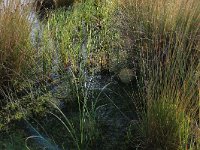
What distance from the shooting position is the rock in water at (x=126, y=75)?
12.0 feet

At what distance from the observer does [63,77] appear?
3.72m

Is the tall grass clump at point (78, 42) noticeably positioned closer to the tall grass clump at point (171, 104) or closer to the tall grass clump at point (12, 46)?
the tall grass clump at point (12, 46)

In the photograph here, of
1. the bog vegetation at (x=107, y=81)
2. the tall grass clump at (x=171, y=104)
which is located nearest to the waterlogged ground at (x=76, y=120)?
the bog vegetation at (x=107, y=81)

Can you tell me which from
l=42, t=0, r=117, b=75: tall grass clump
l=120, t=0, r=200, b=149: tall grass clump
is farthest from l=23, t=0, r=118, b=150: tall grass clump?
l=120, t=0, r=200, b=149: tall grass clump

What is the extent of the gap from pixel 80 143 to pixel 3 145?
583 mm

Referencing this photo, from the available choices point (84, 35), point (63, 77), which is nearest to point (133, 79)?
point (63, 77)

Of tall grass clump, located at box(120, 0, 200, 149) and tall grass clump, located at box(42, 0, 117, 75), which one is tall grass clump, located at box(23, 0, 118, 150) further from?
tall grass clump, located at box(120, 0, 200, 149)

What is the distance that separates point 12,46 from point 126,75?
3.61ft

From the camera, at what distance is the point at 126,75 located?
370 cm

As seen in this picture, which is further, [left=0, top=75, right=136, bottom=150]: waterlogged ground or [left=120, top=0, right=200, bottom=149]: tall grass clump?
[left=0, top=75, right=136, bottom=150]: waterlogged ground

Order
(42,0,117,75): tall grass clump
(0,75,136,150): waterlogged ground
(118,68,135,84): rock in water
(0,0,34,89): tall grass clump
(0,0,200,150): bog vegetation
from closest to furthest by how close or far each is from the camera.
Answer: (0,0,200,150): bog vegetation
(0,75,136,150): waterlogged ground
(0,0,34,89): tall grass clump
(118,68,135,84): rock in water
(42,0,117,75): tall grass clump

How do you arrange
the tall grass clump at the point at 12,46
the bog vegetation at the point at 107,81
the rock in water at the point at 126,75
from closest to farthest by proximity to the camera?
the bog vegetation at the point at 107,81 < the tall grass clump at the point at 12,46 < the rock in water at the point at 126,75

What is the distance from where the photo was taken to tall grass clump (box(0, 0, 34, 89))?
3.50m

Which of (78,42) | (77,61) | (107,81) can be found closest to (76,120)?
(107,81)
